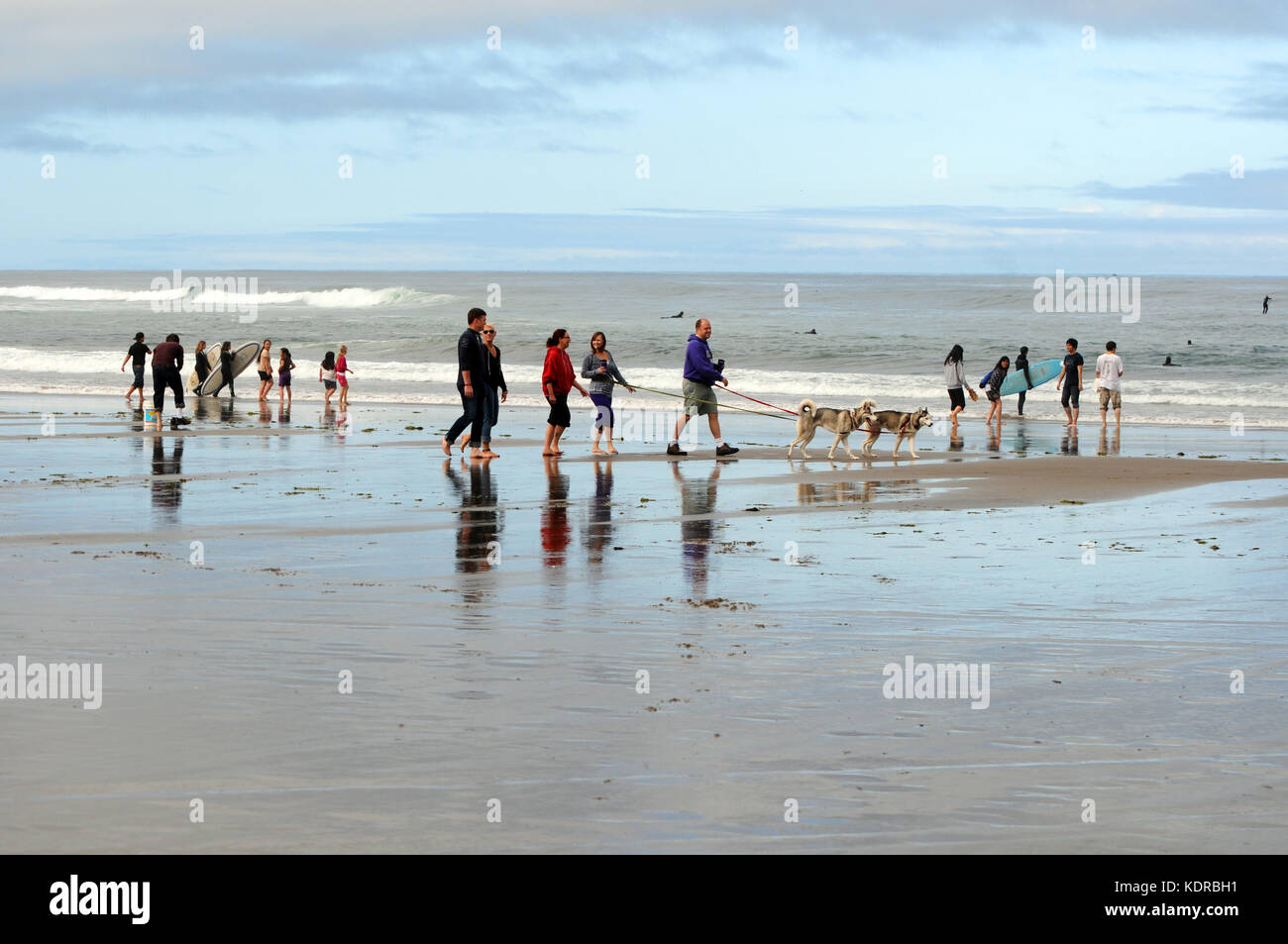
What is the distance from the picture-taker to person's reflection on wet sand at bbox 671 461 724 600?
998cm

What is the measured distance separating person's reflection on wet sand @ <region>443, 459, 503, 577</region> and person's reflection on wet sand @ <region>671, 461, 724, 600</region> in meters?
1.48

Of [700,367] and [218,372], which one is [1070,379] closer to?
[700,367]

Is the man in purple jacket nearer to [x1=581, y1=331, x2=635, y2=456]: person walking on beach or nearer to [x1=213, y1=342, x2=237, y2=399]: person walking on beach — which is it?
[x1=581, y1=331, x2=635, y2=456]: person walking on beach

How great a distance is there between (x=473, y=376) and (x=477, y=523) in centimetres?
522

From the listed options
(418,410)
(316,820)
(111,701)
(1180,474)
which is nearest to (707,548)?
(111,701)

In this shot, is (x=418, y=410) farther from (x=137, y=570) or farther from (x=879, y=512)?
(x=137, y=570)

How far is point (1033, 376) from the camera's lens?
31.0 meters

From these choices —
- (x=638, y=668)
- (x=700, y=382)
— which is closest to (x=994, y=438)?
(x=700, y=382)

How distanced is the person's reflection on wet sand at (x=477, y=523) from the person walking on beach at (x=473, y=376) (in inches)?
23.8

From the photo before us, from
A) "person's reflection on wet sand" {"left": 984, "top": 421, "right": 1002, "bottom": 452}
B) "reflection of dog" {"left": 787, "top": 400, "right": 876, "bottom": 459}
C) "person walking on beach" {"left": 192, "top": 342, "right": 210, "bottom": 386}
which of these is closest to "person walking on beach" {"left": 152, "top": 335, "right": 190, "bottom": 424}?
"person walking on beach" {"left": 192, "top": 342, "right": 210, "bottom": 386}

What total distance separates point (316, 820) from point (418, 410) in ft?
87.2

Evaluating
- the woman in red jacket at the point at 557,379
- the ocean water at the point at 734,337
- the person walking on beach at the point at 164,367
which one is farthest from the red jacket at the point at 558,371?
the ocean water at the point at 734,337

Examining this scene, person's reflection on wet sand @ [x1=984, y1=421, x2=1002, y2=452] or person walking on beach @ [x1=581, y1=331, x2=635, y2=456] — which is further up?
person walking on beach @ [x1=581, y1=331, x2=635, y2=456]
